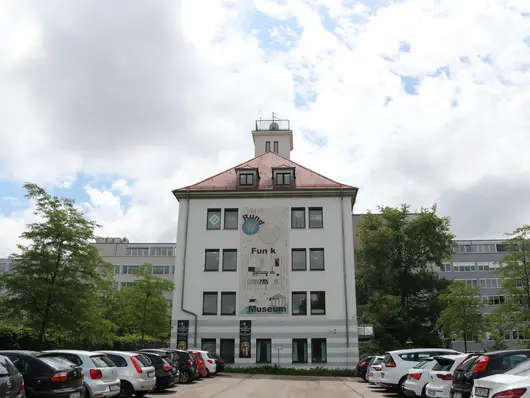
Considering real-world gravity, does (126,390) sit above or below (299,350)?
below

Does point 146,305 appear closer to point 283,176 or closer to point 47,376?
point 283,176

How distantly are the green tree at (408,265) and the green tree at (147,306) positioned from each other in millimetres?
18015

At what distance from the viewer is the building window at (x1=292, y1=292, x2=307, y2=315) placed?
33.8m

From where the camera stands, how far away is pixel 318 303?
3391 centimetres

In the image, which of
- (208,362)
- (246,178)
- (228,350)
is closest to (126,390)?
(208,362)

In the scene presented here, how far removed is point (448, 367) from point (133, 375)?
8.95 m

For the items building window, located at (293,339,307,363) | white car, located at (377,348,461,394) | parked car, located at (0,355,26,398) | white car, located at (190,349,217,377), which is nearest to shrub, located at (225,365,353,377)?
building window, located at (293,339,307,363)

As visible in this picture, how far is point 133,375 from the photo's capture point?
573 inches

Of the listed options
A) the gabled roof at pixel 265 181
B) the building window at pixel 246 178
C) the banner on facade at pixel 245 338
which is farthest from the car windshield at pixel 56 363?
the building window at pixel 246 178

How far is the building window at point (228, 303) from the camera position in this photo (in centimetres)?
3416

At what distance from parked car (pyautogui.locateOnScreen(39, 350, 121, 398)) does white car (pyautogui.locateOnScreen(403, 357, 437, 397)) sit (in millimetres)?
8653

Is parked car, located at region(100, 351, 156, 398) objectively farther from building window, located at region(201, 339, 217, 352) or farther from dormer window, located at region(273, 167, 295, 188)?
dormer window, located at region(273, 167, 295, 188)

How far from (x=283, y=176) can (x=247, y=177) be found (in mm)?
2778

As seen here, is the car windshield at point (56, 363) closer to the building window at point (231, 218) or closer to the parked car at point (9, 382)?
the parked car at point (9, 382)
